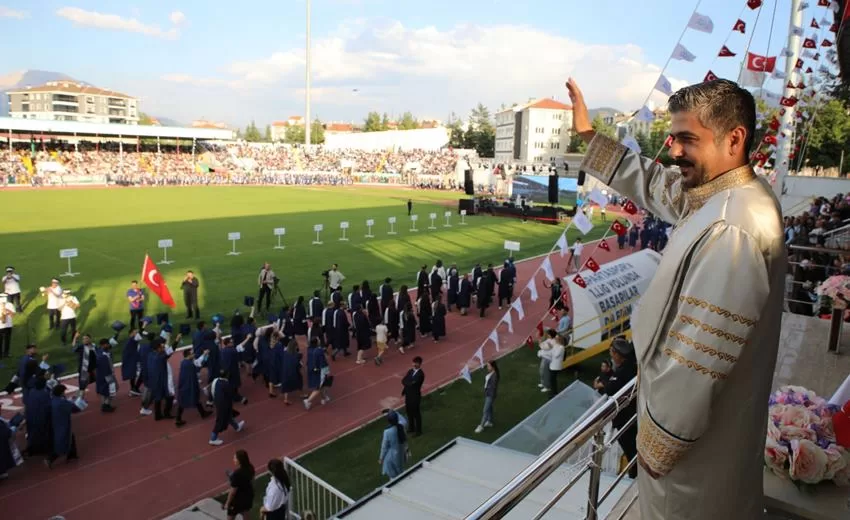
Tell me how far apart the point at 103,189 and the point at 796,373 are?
5512cm

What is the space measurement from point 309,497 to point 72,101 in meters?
131

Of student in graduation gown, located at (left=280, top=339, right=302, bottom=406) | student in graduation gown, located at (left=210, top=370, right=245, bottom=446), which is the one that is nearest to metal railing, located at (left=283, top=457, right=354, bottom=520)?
student in graduation gown, located at (left=210, top=370, right=245, bottom=446)

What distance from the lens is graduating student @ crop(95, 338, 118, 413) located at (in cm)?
995

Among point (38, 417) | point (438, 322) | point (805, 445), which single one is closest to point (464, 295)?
point (438, 322)

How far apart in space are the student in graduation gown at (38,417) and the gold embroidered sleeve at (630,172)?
29.3 feet

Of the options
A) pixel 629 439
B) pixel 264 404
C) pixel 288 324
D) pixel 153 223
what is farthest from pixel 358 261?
pixel 629 439

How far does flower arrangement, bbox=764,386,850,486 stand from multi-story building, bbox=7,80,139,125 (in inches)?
4836

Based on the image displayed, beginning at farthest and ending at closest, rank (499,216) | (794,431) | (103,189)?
(103,189), (499,216), (794,431)

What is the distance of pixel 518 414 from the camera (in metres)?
10.5

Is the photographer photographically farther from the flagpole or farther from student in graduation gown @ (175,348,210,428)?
the flagpole

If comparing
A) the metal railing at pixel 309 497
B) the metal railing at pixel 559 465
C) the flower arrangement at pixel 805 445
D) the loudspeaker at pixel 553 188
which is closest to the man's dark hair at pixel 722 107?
the metal railing at pixel 559 465

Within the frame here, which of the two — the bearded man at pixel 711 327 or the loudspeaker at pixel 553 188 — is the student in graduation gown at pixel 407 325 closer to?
the bearded man at pixel 711 327

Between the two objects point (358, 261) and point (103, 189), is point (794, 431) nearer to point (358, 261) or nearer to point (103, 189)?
point (358, 261)

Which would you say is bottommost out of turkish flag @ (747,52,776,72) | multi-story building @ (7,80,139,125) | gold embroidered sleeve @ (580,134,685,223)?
gold embroidered sleeve @ (580,134,685,223)
